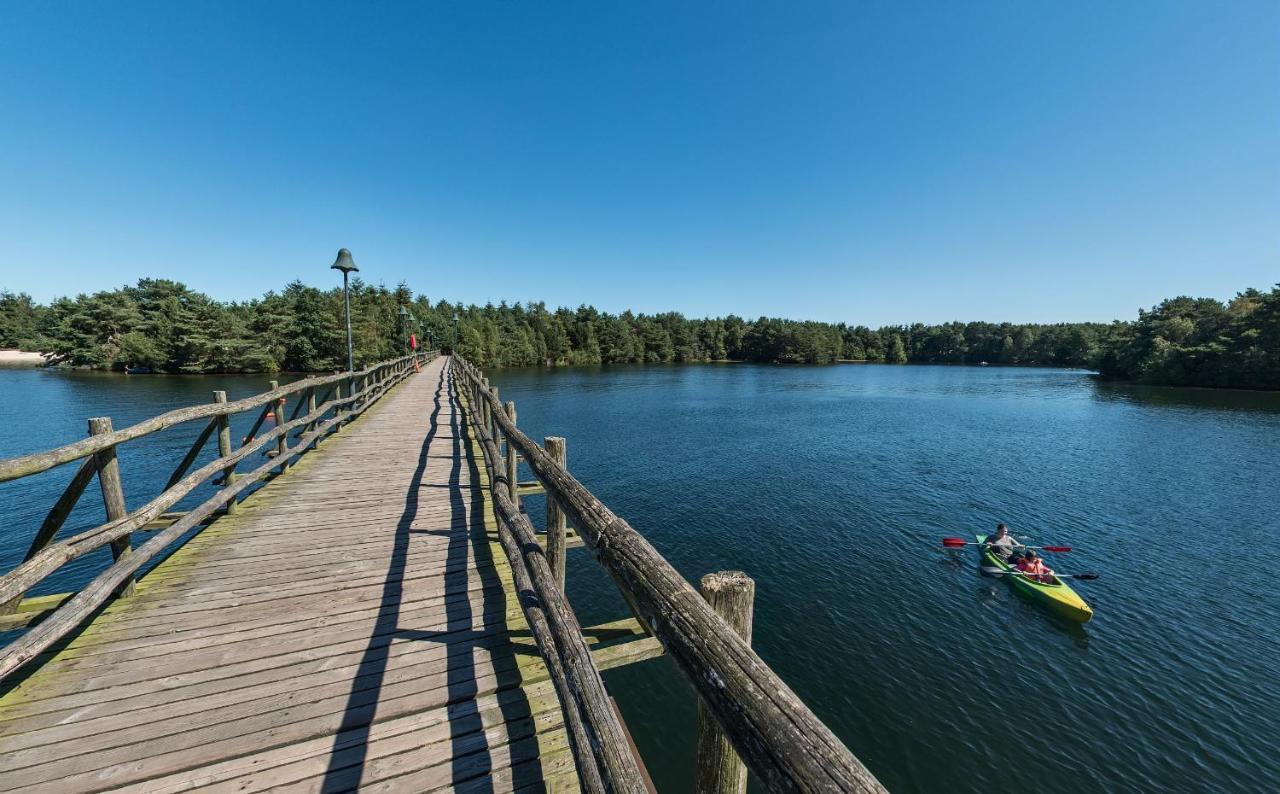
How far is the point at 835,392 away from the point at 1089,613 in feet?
169

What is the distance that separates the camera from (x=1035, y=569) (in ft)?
40.7

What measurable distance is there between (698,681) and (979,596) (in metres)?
14.6

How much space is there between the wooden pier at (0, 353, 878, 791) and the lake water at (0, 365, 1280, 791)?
531 cm

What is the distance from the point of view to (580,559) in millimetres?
13594

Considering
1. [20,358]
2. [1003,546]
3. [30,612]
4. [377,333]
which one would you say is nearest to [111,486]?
[30,612]

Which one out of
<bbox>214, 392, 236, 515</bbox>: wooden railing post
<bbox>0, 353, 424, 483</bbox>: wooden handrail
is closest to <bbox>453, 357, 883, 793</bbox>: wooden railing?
<bbox>0, 353, 424, 483</bbox>: wooden handrail

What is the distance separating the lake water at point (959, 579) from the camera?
Result: 26.4 ft

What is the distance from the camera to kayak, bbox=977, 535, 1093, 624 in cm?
1117

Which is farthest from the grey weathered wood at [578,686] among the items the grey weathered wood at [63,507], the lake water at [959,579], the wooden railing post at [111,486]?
the lake water at [959,579]

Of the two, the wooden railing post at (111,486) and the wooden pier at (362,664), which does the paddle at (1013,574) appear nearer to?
the wooden pier at (362,664)

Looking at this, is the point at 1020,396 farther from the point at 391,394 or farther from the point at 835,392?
the point at 391,394

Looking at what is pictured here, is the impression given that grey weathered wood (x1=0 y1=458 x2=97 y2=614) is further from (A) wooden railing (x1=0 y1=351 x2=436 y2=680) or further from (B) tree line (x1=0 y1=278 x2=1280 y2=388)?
(B) tree line (x1=0 y1=278 x2=1280 y2=388)

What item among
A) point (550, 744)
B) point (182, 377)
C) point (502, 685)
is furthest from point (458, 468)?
point (182, 377)

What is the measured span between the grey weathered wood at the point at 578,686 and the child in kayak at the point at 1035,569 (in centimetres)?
1435
